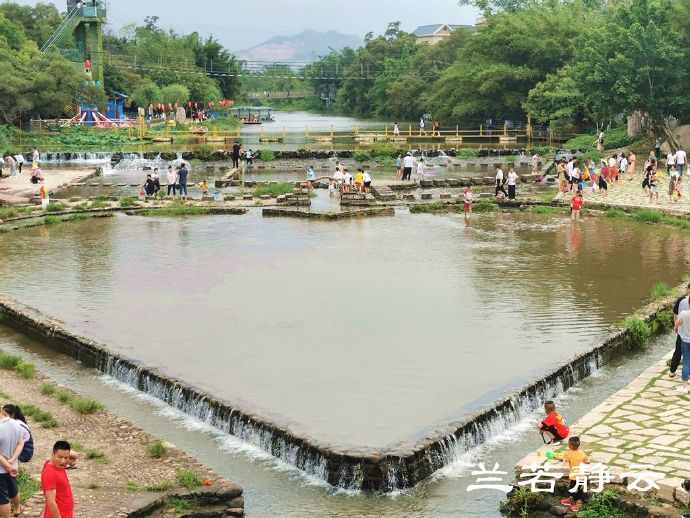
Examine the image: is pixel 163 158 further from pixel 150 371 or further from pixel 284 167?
pixel 150 371

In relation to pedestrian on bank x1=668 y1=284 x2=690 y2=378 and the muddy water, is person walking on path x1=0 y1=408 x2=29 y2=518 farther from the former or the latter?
pedestrian on bank x1=668 y1=284 x2=690 y2=378

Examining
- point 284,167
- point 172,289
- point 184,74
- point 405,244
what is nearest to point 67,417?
point 172,289

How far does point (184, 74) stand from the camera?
328 ft

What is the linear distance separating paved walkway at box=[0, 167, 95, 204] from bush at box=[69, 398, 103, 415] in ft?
69.3

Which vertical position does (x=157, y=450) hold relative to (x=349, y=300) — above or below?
below

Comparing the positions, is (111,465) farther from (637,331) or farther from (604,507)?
(637,331)

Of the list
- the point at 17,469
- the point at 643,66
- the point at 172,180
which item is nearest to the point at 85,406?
the point at 17,469

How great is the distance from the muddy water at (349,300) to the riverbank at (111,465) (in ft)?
5.68

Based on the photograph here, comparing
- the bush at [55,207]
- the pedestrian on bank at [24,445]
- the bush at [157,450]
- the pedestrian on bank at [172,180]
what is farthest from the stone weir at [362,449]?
the pedestrian on bank at [172,180]

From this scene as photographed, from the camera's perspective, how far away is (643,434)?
496 inches

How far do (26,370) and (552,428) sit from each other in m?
8.35

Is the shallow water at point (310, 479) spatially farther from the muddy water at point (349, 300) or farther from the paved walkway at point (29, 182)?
the paved walkway at point (29, 182)

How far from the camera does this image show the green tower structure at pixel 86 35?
80188mm

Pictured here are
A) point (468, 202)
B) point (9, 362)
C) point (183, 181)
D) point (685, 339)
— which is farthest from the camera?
point (183, 181)
